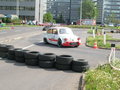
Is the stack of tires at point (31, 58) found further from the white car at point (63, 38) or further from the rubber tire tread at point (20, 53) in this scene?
the white car at point (63, 38)

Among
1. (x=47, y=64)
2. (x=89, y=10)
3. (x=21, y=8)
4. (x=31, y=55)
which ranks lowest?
(x=47, y=64)

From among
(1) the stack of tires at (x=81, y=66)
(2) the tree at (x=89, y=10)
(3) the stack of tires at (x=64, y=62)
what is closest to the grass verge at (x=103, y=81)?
(1) the stack of tires at (x=81, y=66)

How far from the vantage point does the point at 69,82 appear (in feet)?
27.5

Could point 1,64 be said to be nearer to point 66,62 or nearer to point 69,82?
point 66,62

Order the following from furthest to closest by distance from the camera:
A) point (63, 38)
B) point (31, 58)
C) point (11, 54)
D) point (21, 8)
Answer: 1. point (21, 8)
2. point (63, 38)
3. point (11, 54)
4. point (31, 58)

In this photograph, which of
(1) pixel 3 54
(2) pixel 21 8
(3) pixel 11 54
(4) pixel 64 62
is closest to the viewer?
(4) pixel 64 62

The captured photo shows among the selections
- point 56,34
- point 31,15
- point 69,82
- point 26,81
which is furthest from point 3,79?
point 31,15

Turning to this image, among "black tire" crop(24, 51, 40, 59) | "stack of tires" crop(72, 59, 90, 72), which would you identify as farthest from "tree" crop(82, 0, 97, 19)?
"stack of tires" crop(72, 59, 90, 72)

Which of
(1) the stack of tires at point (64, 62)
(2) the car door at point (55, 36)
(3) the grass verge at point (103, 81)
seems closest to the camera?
(3) the grass verge at point (103, 81)

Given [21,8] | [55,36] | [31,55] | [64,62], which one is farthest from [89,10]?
[64,62]

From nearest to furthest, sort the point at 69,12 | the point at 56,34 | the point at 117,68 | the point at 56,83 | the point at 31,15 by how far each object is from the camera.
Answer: the point at 56,83 < the point at 117,68 < the point at 56,34 < the point at 31,15 < the point at 69,12

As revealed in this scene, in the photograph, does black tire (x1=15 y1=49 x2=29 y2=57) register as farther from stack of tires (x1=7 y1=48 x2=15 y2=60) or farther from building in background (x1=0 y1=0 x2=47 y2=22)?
building in background (x1=0 y1=0 x2=47 y2=22)

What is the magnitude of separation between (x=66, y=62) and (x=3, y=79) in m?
2.87

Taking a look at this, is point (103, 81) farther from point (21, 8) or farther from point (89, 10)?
point (89, 10)
